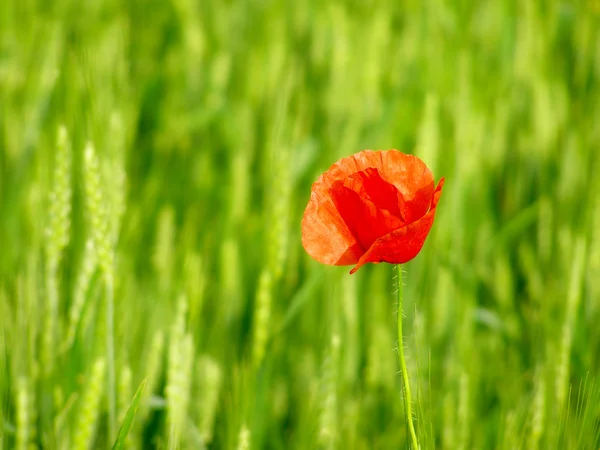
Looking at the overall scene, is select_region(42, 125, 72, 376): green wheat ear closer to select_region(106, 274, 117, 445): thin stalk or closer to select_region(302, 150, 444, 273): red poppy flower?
select_region(106, 274, 117, 445): thin stalk

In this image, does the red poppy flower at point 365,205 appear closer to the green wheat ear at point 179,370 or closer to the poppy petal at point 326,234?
the poppy petal at point 326,234

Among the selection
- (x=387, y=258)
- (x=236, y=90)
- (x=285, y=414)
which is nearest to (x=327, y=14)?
(x=236, y=90)

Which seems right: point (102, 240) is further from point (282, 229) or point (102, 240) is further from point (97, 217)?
point (282, 229)

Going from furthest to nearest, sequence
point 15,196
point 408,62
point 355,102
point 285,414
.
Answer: point 408,62 < point 355,102 < point 15,196 < point 285,414

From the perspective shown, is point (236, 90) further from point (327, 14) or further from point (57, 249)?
point (57, 249)

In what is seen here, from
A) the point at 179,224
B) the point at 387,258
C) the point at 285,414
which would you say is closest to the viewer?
the point at 387,258

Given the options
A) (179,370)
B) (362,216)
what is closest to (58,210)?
(179,370)
